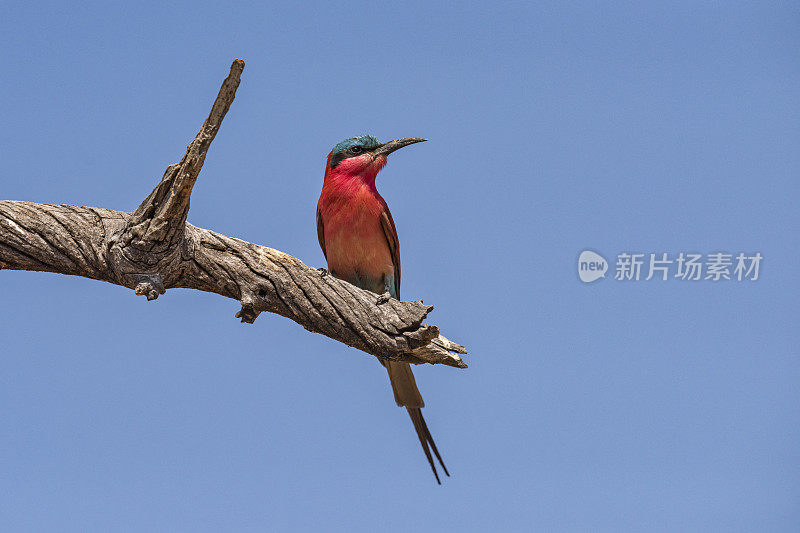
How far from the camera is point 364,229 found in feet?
16.5

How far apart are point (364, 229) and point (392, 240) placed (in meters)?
0.24

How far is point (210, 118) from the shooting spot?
3652 mm

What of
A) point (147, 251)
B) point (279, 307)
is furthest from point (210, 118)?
point (279, 307)

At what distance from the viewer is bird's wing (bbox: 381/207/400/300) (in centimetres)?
511

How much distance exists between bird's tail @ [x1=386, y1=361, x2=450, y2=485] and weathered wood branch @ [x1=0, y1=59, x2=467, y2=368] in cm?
56

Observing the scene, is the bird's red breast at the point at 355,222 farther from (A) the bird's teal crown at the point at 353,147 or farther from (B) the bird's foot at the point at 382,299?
(B) the bird's foot at the point at 382,299

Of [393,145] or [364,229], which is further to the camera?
[393,145]

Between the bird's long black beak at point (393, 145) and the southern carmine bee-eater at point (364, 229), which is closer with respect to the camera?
the southern carmine bee-eater at point (364, 229)

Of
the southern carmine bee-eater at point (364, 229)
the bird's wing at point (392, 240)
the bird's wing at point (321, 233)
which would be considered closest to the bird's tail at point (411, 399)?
the southern carmine bee-eater at point (364, 229)

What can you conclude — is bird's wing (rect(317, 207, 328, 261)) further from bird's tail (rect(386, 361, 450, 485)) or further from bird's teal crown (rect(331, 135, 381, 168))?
bird's tail (rect(386, 361, 450, 485))

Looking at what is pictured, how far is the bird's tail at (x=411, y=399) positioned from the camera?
5121 mm

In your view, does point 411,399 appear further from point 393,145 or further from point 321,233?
point 393,145

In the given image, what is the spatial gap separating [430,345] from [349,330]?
494 mm

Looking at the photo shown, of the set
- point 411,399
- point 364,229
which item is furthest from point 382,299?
point 411,399
